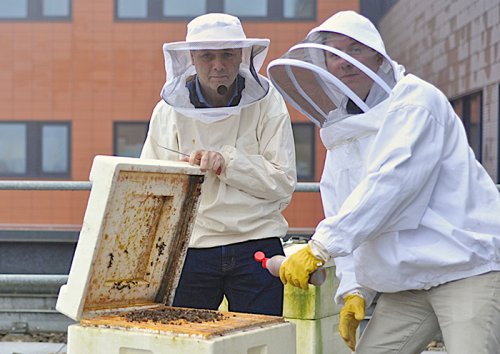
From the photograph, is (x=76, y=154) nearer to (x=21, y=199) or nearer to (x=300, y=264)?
(x=21, y=199)

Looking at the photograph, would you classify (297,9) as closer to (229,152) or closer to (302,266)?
(229,152)

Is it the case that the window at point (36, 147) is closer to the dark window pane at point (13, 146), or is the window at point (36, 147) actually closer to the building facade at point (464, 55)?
the dark window pane at point (13, 146)

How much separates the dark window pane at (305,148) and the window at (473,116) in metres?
3.27

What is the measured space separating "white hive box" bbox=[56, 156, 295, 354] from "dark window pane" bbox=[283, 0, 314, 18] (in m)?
12.1

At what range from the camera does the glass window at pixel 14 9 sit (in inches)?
595

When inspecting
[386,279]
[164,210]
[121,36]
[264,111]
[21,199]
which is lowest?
[21,199]

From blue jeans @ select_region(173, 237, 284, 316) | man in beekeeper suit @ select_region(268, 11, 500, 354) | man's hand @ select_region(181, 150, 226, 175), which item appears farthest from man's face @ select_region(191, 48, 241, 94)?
blue jeans @ select_region(173, 237, 284, 316)

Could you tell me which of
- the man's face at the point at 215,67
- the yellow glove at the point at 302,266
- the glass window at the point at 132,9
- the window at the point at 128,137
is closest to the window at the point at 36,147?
the window at the point at 128,137

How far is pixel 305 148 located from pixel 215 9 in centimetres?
273

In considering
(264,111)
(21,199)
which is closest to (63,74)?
(21,199)

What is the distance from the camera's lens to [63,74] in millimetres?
15078

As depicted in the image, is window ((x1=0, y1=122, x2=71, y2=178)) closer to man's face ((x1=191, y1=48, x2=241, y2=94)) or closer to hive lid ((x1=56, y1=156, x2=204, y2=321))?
man's face ((x1=191, y1=48, x2=241, y2=94))

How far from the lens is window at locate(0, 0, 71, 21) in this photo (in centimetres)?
1509

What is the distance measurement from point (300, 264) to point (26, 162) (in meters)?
13.0
